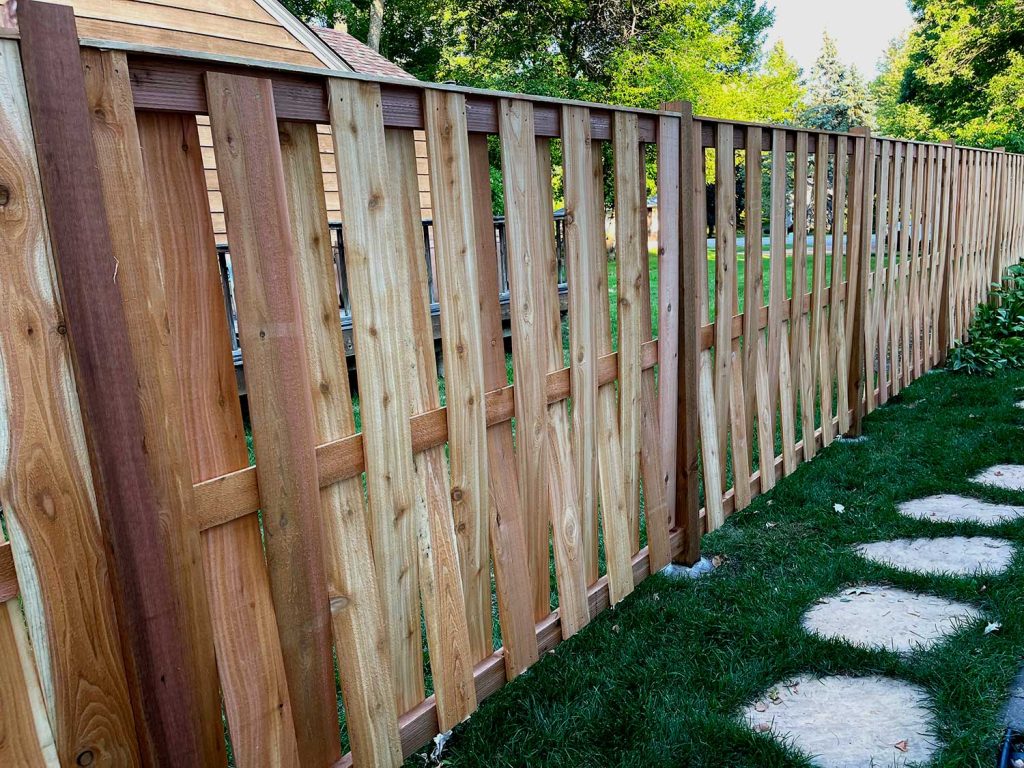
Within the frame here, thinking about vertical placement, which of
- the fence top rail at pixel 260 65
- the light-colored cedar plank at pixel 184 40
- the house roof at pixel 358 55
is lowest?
the fence top rail at pixel 260 65

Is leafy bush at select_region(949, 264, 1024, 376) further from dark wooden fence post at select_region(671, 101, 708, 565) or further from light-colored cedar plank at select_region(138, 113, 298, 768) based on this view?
light-colored cedar plank at select_region(138, 113, 298, 768)

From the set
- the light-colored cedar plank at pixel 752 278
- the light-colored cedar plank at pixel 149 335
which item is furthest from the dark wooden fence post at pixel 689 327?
the light-colored cedar plank at pixel 149 335

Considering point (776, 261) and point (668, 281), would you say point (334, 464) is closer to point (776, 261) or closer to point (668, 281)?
point (668, 281)

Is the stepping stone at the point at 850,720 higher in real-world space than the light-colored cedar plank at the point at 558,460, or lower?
lower

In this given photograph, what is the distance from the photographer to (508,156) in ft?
7.29

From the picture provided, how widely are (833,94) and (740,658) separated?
54440 millimetres

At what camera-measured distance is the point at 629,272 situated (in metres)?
2.80

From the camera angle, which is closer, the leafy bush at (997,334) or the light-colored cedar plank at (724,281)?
the light-colored cedar plank at (724,281)

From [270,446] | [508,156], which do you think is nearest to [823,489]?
[508,156]

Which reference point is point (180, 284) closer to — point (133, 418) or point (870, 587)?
point (133, 418)

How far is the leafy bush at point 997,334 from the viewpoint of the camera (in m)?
6.46

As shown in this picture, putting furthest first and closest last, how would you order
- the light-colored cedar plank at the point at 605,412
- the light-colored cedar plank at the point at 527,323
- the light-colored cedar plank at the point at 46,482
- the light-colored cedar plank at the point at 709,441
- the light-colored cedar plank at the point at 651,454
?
the light-colored cedar plank at the point at 709,441 < the light-colored cedar plank at the point at 651,454 < the light-colored cedar plank at the point at 605,412 < the light-colored cedar plank at the point at 527,323 < the light-colored cedar plank at the point at 46,482

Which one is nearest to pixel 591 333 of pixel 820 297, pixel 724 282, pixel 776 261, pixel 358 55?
pixel 724 282

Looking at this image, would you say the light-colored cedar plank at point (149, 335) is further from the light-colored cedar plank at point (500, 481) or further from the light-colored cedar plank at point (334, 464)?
the light-colored cedar plank at point (500, 481)
